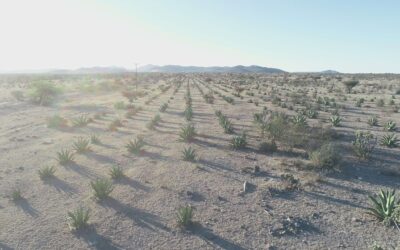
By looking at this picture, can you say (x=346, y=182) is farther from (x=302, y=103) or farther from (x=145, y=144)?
(x=302, y=103)

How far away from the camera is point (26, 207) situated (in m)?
10.9

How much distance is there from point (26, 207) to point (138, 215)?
131 inches

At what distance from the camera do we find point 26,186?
12.7 meters

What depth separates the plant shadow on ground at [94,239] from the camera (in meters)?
8.52

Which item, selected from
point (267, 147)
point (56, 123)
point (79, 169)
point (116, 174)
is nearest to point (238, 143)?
point (267, 147)

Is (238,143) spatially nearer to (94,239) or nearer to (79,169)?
(79,169)

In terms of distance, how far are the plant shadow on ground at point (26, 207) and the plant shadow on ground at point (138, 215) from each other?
180 cm

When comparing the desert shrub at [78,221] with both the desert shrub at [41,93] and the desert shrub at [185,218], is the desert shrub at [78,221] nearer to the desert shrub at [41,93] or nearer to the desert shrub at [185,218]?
the desert shrub at [185,218]

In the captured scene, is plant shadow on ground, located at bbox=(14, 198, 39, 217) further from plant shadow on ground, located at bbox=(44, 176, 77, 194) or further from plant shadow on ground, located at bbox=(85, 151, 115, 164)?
plant shadow on ground, located at bbox=(85, 151, 115, 164)

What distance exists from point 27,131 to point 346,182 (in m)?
18.2

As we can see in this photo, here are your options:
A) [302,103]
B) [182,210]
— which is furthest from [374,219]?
[302,103]

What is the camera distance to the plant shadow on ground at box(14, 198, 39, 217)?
34.4 ft

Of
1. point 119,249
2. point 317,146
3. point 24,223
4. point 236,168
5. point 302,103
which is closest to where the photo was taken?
point 119,249

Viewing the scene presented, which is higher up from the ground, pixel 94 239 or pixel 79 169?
pixel 94 239
